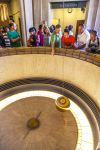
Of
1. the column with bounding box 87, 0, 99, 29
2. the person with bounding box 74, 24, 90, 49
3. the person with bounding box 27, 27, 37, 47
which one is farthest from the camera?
the column with bounding box 87, 0, 99, 29

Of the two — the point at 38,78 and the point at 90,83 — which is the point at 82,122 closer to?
the point at 90,83

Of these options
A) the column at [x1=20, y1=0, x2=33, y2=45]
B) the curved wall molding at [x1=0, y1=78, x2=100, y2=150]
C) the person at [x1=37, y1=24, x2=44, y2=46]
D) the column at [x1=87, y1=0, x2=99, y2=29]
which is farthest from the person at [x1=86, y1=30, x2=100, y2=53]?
the column at [x1=20, y1=0, x2=33, y2=45]

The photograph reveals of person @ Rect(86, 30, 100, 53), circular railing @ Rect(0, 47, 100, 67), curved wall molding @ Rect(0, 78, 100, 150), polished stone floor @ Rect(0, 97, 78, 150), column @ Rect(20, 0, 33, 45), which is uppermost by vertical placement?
column @ Rect(20, 0, 33, 45)

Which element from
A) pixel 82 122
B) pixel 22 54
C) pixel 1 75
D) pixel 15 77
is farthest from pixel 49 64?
pixel 82 122

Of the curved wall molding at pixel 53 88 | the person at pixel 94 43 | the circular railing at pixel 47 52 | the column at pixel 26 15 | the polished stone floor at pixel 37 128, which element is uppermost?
the column at pixel 26 15

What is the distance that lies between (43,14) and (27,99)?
4073 millimetres

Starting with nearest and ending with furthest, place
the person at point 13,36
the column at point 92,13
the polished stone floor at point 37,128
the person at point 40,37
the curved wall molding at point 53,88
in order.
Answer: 1. the polished stone floor at point 37,128
2. the curved wall molding at point 53,88
3. the person at point 40,37
4. the person at point 13,36
5. the column at point 92,13

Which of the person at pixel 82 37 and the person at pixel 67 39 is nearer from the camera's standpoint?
the person at pixel 82 37

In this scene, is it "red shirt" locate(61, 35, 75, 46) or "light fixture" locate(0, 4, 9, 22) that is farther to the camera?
"light fixture" locate(0, 4, 9, 22)

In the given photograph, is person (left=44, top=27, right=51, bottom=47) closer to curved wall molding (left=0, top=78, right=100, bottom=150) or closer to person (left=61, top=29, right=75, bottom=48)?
person (left=61, top=29, right=75, bottom=48)

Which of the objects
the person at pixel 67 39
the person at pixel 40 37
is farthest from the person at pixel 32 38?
the person at pixel 67 39

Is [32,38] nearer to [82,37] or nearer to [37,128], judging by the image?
[82,37]

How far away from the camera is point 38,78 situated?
4.61 m

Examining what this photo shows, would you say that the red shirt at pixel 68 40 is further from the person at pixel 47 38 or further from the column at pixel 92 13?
the column at pixel 92 13
